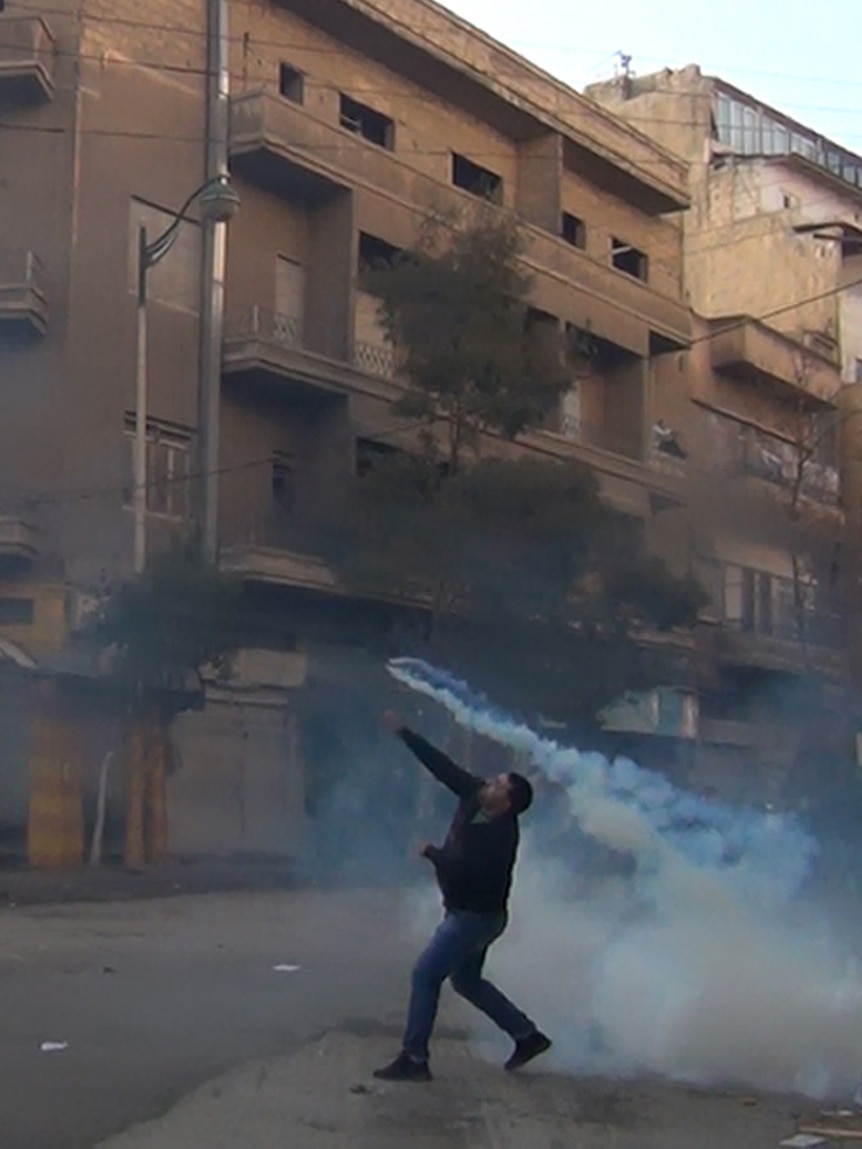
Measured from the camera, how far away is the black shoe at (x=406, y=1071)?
810 centimetres

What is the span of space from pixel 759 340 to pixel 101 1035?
3227 centimetres

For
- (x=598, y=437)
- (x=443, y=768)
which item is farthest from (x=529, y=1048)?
(x=598, y=437)

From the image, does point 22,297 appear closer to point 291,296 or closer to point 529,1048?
point 291,296

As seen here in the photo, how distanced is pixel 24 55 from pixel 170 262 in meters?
3.67

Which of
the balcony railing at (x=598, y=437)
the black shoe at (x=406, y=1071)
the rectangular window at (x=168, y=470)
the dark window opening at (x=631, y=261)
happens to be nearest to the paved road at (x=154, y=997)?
the black shoe at (x=406, y=1071)

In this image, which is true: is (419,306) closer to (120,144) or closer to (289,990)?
(120,144)

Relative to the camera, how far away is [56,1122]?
7113 millimetres

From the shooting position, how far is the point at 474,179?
1323 inches

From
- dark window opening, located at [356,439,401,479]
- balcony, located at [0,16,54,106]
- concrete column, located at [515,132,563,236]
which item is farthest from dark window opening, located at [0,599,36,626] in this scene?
concrete column, located at [515,132,563,236]

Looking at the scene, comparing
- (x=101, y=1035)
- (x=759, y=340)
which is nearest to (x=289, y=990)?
(x=101, y=1035)

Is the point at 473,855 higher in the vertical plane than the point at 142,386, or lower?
lower

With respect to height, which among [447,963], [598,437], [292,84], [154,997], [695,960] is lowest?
[154,997]

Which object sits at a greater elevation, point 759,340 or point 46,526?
point 759,340

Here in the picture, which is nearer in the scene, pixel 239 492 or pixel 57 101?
pixel 57 101
